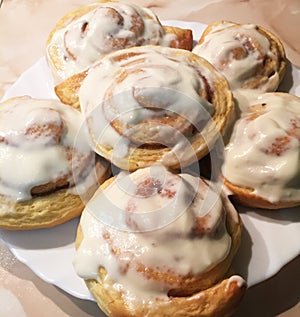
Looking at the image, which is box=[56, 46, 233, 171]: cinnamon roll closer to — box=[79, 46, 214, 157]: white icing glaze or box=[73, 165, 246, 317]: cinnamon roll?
box=[79, 46, 214, 157]: white icing glaze

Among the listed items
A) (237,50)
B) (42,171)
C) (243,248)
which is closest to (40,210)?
(42,171)

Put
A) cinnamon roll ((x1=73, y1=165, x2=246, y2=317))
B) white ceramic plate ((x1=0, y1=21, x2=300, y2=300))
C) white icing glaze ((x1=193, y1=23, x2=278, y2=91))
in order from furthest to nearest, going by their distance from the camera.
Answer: white icing glaze ((x1=193, y1=23, x2=278, y2=91))
white ceramic plate ((x1=0, y1=21, x2=300, y2=300))
cinnamon roll ((x1=73, y1=165, x2=246, y2=317))

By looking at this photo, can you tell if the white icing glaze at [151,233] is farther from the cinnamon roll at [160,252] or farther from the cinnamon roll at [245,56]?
the cinnamon roll at [245,56]

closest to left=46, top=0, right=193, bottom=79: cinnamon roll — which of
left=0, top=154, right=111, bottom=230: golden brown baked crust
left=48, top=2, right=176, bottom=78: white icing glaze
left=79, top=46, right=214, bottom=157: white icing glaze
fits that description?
left=48, top=2, right=176, bottom=78: white icing glaze

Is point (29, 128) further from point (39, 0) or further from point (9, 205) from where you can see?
point (39, 0)

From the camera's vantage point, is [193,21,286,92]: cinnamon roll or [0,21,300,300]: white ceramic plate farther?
[193,21,286,92]: cinnamon roll
